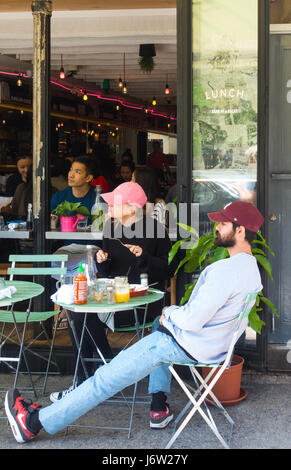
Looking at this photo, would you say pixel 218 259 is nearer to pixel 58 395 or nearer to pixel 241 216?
pixel 241 216

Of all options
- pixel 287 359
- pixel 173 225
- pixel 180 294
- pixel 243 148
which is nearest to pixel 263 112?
pixel 243 148

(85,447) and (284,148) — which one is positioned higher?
(284,148)

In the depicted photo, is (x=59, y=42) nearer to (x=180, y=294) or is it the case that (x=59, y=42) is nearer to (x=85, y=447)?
(x=180, y=294)

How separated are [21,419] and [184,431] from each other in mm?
962

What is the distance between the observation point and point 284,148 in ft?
16.1

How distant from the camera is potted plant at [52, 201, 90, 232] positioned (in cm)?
518

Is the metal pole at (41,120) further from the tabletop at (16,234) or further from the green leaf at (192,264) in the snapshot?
the green leaf at (192,264)

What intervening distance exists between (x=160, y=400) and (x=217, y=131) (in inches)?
83.4

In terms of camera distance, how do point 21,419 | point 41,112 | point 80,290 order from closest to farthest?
point 21,419
point 80,290
point 41,112

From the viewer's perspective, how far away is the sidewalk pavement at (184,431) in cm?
356

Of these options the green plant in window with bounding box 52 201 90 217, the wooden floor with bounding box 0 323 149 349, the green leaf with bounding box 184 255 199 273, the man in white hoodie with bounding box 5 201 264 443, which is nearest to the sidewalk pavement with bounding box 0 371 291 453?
the man in white hoodie with bounding box 5 201 264 443

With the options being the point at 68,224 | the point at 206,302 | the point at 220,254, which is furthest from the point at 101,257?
the point at 206,302

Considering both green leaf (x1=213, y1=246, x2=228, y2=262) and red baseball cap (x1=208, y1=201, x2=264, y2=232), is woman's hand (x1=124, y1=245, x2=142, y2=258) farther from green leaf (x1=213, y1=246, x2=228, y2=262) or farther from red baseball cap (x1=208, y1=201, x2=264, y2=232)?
red baseball cap (x1=208, y1=201, x2=264, y2=232)

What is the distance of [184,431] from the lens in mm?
3738
